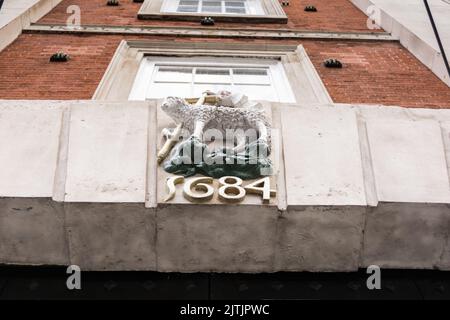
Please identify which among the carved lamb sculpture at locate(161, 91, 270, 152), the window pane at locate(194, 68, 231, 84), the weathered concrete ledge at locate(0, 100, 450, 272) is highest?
the window pane at locate(194, 68, 231, 84)

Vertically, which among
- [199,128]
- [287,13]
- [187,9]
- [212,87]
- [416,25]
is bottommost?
[199,128]

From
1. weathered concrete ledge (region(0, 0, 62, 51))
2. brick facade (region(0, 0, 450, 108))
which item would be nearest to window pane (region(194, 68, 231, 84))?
brick facade (region(0, 0, 450, 108))

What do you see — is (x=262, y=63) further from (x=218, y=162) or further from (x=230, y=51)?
(x=218, y=162)

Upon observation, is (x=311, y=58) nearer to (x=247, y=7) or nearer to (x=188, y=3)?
(x=247, y=7)

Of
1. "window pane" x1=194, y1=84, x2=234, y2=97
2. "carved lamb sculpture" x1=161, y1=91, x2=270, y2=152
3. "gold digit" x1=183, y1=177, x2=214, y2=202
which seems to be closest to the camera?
"gold digit" x1=183, y1=177, x2=214, y2=202

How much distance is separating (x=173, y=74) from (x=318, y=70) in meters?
2.42

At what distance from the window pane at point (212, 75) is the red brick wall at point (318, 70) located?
1088mm

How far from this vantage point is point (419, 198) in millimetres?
3848

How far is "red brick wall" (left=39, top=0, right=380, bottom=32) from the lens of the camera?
9422 millimetres

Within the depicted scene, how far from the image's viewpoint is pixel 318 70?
725 centimetres

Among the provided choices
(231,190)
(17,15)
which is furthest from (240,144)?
(17,15)

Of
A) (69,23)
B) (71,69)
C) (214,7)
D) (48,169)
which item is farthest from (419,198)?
(214,7)

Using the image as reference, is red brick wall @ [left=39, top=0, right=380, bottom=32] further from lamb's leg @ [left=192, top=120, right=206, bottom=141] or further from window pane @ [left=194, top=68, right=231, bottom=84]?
lamb's leg @ [left=192, top=120, right=206, bottom=141]

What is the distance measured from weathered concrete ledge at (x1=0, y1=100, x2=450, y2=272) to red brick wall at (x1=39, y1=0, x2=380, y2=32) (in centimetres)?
587
